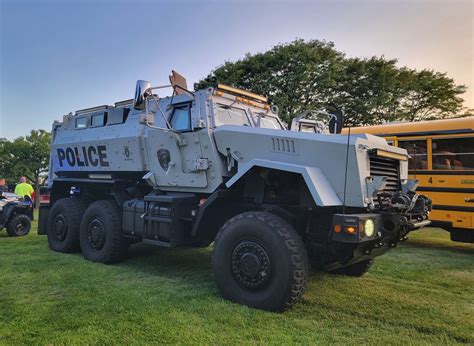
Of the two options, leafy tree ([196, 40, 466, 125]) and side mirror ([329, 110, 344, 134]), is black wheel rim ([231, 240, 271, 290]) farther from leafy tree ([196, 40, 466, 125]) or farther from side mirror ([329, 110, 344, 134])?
leafy tree ([196, 40, 466, 125])

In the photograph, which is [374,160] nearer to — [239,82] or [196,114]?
[196,114]

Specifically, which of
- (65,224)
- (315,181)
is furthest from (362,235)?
(65,224)

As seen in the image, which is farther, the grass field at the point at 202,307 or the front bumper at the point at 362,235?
the front bumper at the point at 362,235

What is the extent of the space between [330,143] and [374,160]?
2.23 ft

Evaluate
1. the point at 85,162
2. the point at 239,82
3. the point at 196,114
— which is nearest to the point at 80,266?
the point at 85,162

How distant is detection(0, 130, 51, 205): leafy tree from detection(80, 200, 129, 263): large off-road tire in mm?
23300

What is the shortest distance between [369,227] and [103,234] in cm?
436

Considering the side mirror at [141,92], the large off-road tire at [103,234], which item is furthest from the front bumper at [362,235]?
the large off-road tire at [103,234]

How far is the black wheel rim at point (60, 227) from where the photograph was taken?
7.38 metres

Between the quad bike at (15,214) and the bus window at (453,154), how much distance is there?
9881 mm

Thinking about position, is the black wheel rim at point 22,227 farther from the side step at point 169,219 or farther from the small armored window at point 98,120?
the side step at point 169,219

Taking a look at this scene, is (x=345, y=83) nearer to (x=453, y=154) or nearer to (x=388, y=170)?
(x=453, y=154)

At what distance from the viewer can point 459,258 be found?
23.2 feet

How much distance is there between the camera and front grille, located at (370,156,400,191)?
177 inches
